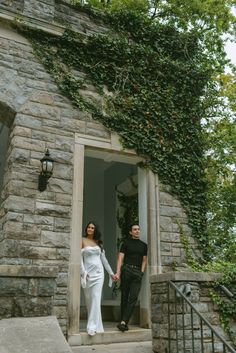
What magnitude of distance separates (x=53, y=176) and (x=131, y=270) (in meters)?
1.83

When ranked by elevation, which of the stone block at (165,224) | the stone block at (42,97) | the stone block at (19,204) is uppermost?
the stone block at (42,97)

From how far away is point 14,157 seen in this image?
550cm

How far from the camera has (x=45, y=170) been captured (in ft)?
17.9

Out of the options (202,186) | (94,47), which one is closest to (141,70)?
(94,47)

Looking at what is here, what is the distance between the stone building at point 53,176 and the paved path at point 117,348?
1.46 feet

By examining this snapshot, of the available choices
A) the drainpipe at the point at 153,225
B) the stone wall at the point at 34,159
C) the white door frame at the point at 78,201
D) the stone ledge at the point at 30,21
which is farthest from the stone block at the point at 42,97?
the drainpipe at the point at 153,225

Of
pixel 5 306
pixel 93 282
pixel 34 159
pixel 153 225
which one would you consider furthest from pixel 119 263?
pixel 5 306

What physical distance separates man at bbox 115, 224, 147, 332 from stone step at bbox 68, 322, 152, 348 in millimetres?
114

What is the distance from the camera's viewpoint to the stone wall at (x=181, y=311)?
164 inches

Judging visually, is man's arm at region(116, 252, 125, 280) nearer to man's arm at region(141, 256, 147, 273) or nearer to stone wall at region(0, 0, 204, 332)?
man's arm at region(141, 256, 147, 273)

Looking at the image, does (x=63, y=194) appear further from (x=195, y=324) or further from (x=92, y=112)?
(x=195, y=324)

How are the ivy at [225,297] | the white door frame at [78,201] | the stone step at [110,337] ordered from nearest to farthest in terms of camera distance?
the ivy at [225,297], the stone step at [110,337], the white door frame at [78,201]

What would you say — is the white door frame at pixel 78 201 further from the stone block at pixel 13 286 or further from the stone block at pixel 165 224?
the stone block at pixel 13 286

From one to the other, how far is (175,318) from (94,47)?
4660mm
